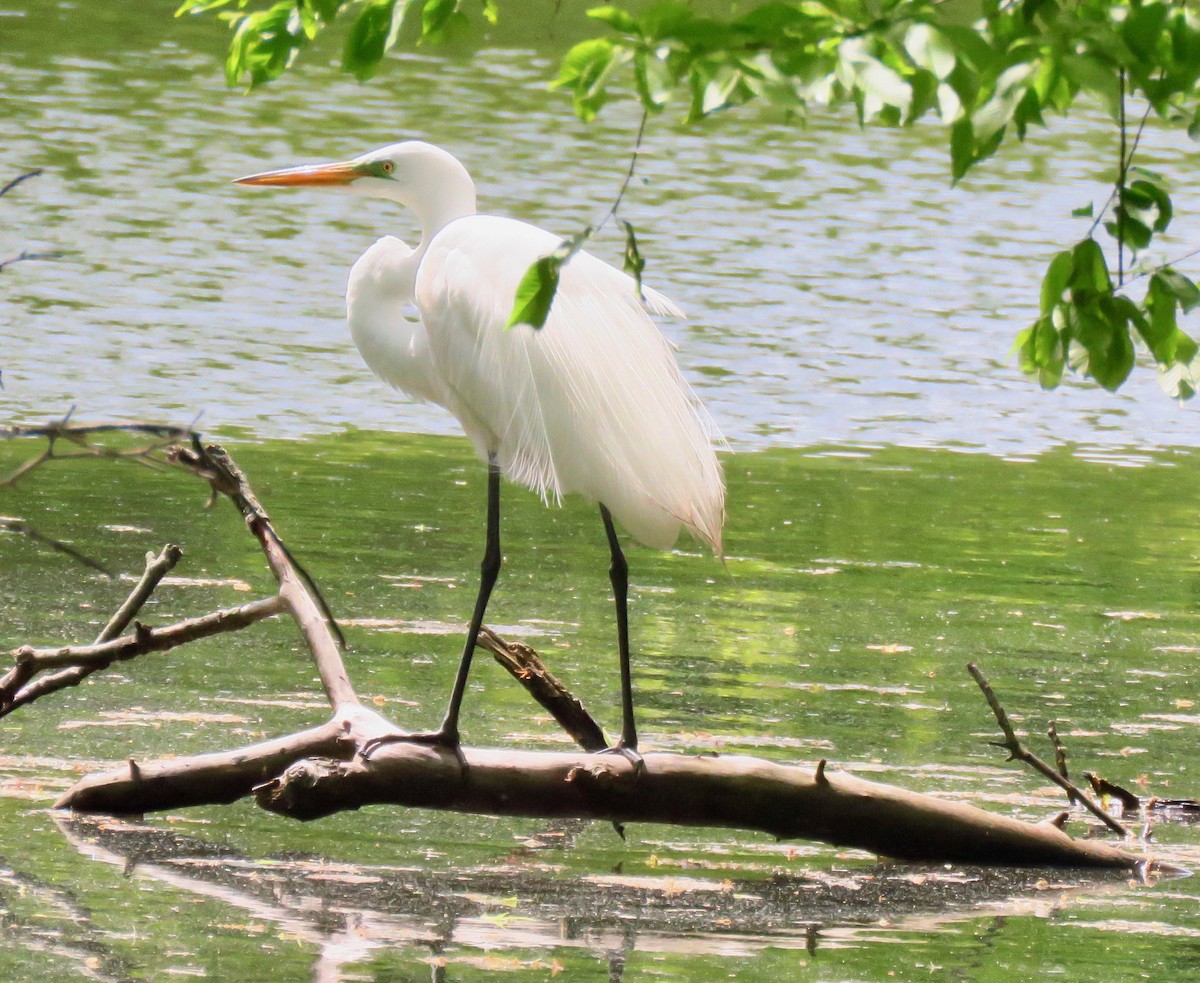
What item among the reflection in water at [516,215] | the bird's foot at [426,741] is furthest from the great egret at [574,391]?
the reflection in water at [516,215]

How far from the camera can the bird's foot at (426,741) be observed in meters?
5.00

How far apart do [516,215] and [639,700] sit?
39.5 feet

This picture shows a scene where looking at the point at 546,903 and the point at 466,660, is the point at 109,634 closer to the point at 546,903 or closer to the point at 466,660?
the point at 466,660

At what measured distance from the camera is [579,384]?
18.4 feet

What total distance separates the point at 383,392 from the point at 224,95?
10894mm

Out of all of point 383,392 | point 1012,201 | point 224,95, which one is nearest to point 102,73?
point 224,95

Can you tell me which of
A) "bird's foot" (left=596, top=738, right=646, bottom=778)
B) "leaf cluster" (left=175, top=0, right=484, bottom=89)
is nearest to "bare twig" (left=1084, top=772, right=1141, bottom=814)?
"bird's foot" (left=596, top=738, right=646, bottom=778)

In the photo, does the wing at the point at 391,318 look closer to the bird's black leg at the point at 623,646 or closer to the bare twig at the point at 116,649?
the bird's black leg at the point at 623,646

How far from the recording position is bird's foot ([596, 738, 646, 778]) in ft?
16.4

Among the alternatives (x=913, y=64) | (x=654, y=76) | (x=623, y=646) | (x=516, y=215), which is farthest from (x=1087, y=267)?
(x=516, y=215)

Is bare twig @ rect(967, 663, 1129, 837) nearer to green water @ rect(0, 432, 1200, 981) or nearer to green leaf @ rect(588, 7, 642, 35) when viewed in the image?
green water @ rect(0, 432, 1200, 981)

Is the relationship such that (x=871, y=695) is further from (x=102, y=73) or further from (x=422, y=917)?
(x=102, y=73)

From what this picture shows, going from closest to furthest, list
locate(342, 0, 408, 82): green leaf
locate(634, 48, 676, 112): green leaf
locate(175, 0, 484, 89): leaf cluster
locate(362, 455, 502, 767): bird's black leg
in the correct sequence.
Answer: locate(634, 48, 676, 112): green leaf
locate(342, 0, 408, 82): green leaf
locate(175, 0, 484, 89): leaf cluster
locate(362, 455, 502, 767): bird's black leg

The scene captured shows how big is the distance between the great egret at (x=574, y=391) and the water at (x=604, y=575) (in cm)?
77
